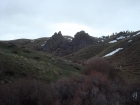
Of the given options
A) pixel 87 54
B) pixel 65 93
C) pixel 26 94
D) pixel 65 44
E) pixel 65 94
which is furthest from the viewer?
pixel 65 44

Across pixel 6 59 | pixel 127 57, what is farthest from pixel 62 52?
pixel 6 59

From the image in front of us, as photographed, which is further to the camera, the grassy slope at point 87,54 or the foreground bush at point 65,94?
the grassy slope at point 87,54

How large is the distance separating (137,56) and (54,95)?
4710cm

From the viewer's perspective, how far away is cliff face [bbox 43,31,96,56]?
111125 mm

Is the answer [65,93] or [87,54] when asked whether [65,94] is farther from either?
[87,54]

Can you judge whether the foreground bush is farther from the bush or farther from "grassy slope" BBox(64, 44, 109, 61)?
"grassy slope" BBox(64, 44, 109, 61)

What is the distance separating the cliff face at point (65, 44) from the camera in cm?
11112

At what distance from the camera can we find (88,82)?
19828 millimetres

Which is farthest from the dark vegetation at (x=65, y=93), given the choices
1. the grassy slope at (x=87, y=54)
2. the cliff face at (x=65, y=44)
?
the cliff face at (x=65, y=44)

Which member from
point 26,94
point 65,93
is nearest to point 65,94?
point 65,93

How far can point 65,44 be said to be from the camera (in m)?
115

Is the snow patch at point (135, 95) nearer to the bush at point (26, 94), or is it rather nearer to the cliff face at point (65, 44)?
the bush at point (26, 94)

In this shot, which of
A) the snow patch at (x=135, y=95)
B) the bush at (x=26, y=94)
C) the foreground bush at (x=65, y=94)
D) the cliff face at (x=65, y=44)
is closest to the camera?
the bush at (x=26, y=94)

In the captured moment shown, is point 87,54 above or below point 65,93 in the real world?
below
